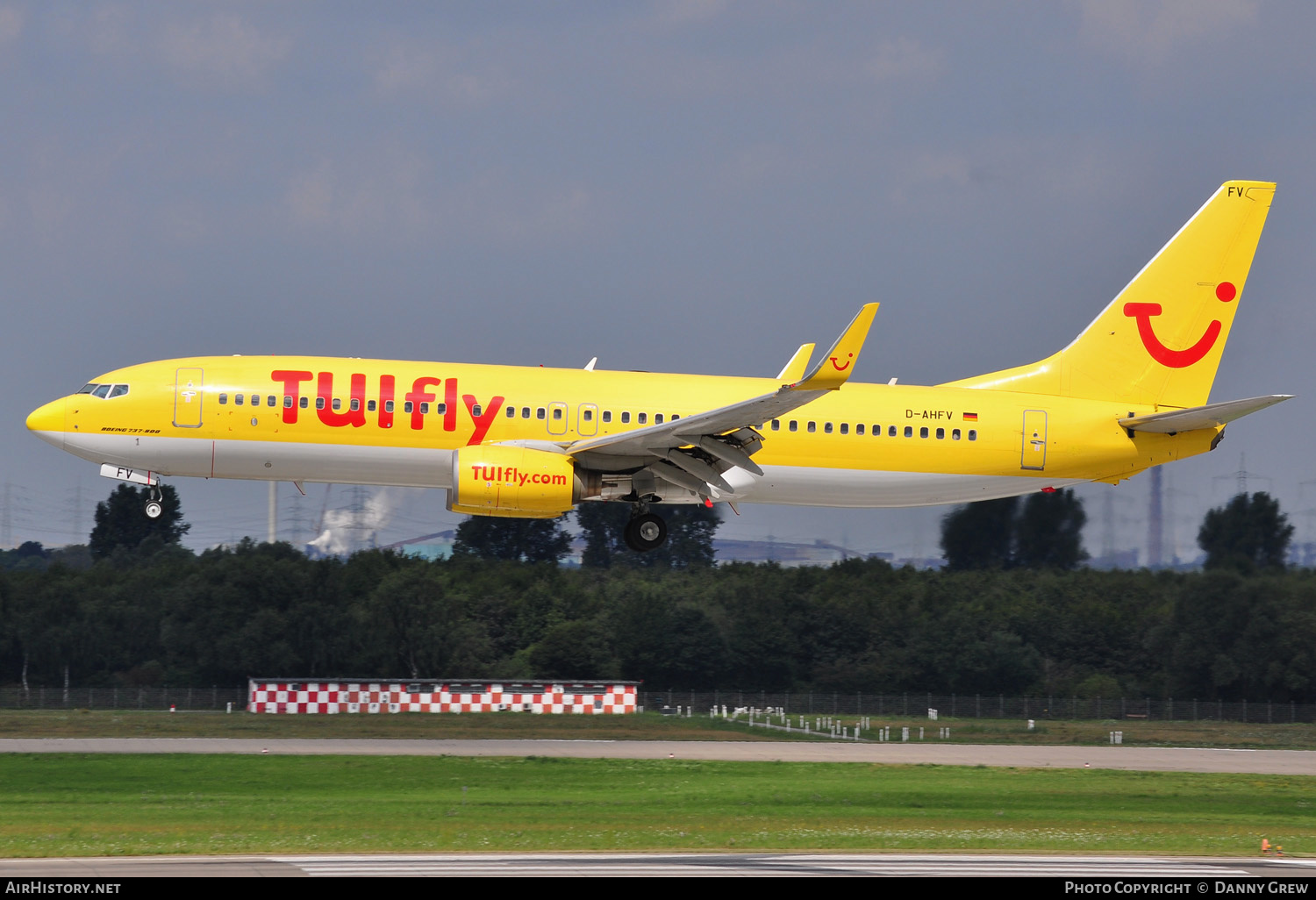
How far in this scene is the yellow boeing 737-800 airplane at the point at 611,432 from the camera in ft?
110

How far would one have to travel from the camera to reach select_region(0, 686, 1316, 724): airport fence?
2127 inches

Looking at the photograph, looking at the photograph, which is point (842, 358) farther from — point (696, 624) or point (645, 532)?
point (696, 624)

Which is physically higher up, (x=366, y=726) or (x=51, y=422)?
(x=51, y=422)

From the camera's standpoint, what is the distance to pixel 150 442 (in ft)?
111

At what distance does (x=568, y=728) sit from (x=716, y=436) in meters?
14.0

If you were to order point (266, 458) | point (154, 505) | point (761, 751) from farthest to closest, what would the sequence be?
1. point (761, 751)
2. point (154, 505)
3. point (266, 458)

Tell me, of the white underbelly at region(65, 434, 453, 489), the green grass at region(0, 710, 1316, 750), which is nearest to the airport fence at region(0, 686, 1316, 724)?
the green grass at region(0, 710, 1316, 750)

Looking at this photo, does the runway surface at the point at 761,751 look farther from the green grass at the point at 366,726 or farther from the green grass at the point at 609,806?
the green grass at the point at 609,806

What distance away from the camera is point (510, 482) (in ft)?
107

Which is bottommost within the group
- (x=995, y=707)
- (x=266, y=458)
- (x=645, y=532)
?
(x=995, y=707)

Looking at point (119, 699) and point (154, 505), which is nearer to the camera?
point (154, 505)

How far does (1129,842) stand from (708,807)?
26.8 feet

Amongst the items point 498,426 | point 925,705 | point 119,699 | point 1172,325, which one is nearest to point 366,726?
point 498,426

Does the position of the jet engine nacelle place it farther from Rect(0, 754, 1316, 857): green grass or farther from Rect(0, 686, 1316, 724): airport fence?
Rect(0, 686, 1316, 724): airport fence
